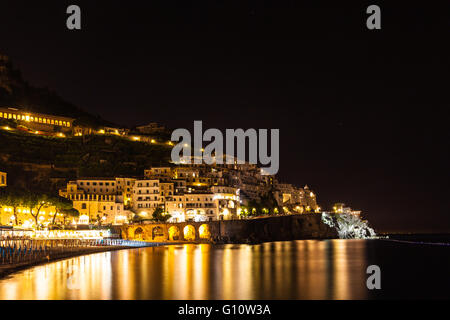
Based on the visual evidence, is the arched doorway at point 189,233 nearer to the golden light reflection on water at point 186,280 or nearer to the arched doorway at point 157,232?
the arched doorway at point 157,232

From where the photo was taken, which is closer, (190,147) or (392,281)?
(392,281)

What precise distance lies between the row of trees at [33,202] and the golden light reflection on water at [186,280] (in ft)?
90.8

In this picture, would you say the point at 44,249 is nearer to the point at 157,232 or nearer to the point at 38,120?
the point at 157,232

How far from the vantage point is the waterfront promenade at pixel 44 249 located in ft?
141

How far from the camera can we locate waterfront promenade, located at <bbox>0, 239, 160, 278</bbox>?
43062 millimetres

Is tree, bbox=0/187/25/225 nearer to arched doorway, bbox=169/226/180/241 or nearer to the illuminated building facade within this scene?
arched doorway, bbox=169/226/180/241

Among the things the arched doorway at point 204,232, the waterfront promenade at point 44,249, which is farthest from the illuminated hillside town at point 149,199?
the waterfront promenade at point 44,249

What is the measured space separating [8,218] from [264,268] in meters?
46.3

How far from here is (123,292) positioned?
3266cm

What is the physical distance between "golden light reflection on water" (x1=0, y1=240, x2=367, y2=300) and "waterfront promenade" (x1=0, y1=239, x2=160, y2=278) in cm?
176

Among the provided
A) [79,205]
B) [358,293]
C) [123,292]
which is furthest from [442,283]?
[79,205]

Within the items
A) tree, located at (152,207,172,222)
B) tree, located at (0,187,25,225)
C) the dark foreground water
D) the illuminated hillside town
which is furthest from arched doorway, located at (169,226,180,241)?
the dark foreground water
